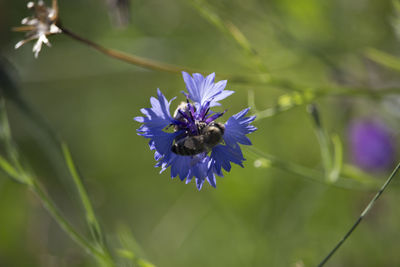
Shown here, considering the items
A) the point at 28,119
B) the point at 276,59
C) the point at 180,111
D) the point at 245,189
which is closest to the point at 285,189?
the point at 245,189

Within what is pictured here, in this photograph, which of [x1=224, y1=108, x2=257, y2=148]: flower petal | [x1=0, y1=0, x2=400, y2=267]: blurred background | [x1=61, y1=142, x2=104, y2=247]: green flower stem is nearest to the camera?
[x1=224, y1=108, x2=257, y2=148]: flower petal

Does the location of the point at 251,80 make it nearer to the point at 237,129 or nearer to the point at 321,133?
the point at 321,133

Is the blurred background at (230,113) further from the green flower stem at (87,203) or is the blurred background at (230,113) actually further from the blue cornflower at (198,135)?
the blue cornflower at (198,135)

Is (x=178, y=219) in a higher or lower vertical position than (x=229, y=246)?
higher

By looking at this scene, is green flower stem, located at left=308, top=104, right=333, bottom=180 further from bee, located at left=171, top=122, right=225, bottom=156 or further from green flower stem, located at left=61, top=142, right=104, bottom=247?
green flower stem, located at left=61, top=142, right=104, bottom=247

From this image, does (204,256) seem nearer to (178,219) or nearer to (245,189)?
(178,219)

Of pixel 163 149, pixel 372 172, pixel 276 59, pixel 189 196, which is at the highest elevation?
pixel 276 59

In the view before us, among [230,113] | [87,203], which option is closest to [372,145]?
[230,113]

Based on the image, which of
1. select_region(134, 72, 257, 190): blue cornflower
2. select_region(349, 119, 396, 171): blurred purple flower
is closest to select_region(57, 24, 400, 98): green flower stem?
select_region(134, 72, 257, 190): blue cornflower
